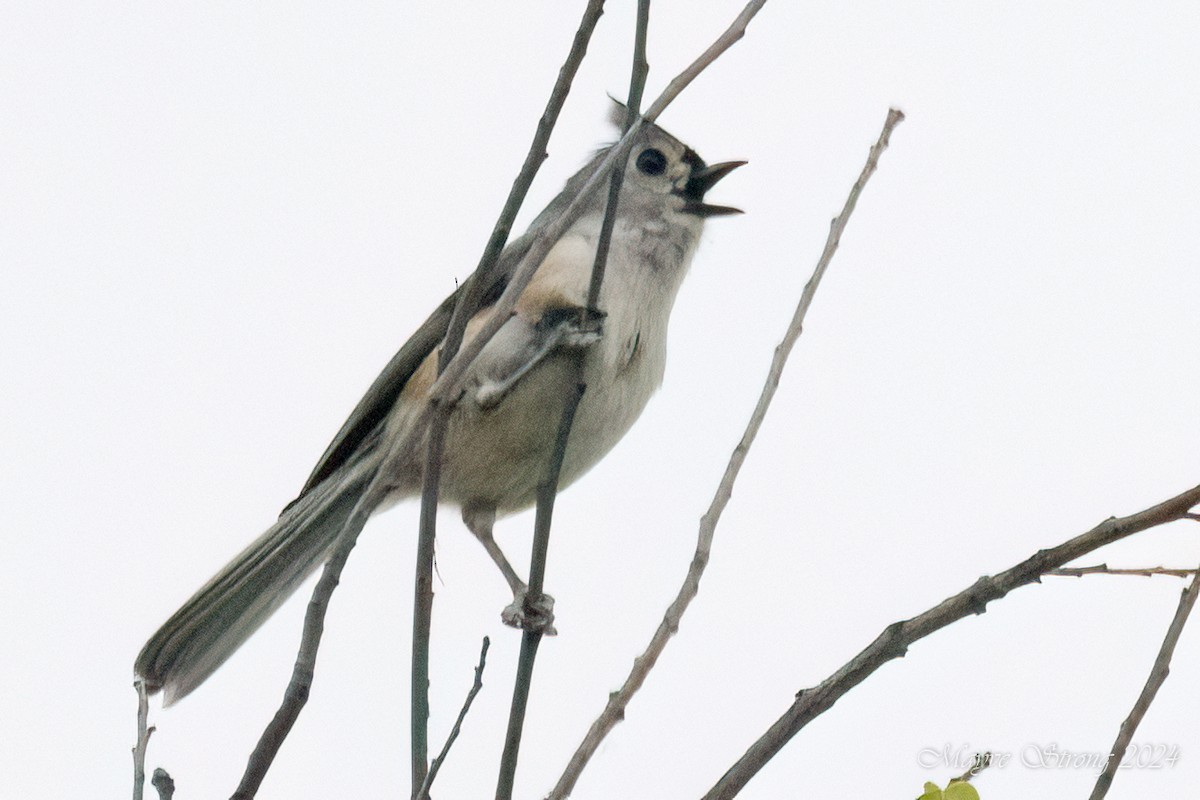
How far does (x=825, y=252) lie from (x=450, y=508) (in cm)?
186

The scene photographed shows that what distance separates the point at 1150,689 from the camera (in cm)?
194

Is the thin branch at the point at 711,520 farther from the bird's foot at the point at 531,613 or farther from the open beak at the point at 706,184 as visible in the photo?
the open beak at the point at 706,184

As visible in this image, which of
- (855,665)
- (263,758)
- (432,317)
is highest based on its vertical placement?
(432,317)

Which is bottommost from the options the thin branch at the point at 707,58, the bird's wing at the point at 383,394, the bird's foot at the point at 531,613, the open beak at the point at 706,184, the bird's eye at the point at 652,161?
the bird's foot at the point at 531,613

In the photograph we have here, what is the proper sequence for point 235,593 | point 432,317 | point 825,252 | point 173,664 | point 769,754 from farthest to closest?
point 432,317 → point 235,593 → point 173,664 → point 825,252 → point 769,754

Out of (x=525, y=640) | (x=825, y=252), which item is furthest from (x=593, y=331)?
(x=525, y=640)

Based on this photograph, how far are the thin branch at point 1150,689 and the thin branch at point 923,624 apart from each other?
8.7 inches

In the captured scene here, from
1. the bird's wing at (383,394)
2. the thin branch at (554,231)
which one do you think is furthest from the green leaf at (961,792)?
the bird's wing at (383,394)

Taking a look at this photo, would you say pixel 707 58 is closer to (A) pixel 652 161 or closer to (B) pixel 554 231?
(B) pixel 554 231

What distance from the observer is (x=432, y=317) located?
4.29m

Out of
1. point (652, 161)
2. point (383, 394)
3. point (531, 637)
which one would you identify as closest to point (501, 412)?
point (383, 394)

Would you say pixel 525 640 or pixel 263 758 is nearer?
pixel 263 758

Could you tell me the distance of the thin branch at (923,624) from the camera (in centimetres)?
183

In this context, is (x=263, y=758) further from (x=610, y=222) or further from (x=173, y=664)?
(x=173, y=664)
